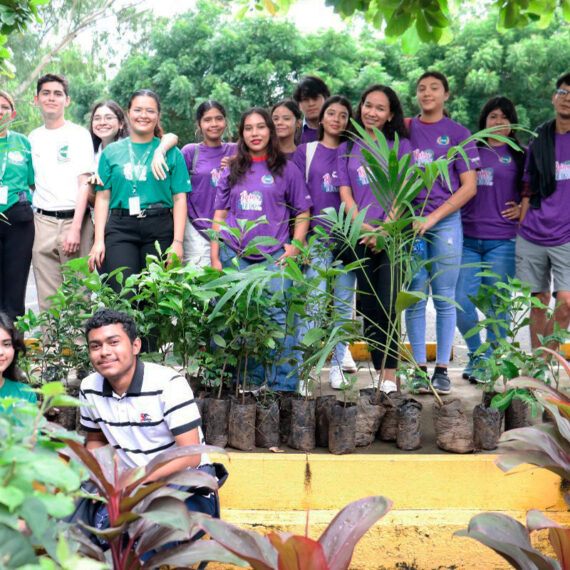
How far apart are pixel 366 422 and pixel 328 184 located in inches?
72.5

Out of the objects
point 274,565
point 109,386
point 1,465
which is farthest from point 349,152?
point 1,465

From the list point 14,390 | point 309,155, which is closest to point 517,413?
point 309,155

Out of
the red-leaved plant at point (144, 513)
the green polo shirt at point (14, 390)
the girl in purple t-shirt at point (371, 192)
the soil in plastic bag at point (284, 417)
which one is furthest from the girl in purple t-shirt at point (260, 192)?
the red-leaved plant at point (144, 513)

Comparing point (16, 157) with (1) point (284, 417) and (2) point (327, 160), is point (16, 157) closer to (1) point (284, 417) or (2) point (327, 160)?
→ (2) point (327, 160)

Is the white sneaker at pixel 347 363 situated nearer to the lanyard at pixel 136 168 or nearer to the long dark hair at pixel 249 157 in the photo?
the long dark hair at pixel 249 157

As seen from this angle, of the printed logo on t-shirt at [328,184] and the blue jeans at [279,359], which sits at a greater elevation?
the printed logo on t-shirt at [328,184]

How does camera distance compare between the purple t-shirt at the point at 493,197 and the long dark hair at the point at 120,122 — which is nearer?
the purple t-shirt at the point at 493,197

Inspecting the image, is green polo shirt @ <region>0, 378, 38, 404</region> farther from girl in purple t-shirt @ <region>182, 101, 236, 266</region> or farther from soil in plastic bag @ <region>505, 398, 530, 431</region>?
soil in plastic bag @ <region>505, 398, 530, 431</region>

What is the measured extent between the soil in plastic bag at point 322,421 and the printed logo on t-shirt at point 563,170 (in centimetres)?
239

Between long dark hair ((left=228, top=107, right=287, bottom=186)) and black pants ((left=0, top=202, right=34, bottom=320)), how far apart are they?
4.81ft

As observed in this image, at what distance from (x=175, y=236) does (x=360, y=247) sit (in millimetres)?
1194

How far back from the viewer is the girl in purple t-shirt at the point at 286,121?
5441mm

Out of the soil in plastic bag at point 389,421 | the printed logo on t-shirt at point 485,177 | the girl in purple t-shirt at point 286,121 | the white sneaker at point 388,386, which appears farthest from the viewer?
the girl in purple t-shirt at point 286,121

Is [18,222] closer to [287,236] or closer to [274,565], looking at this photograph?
[287,236]
